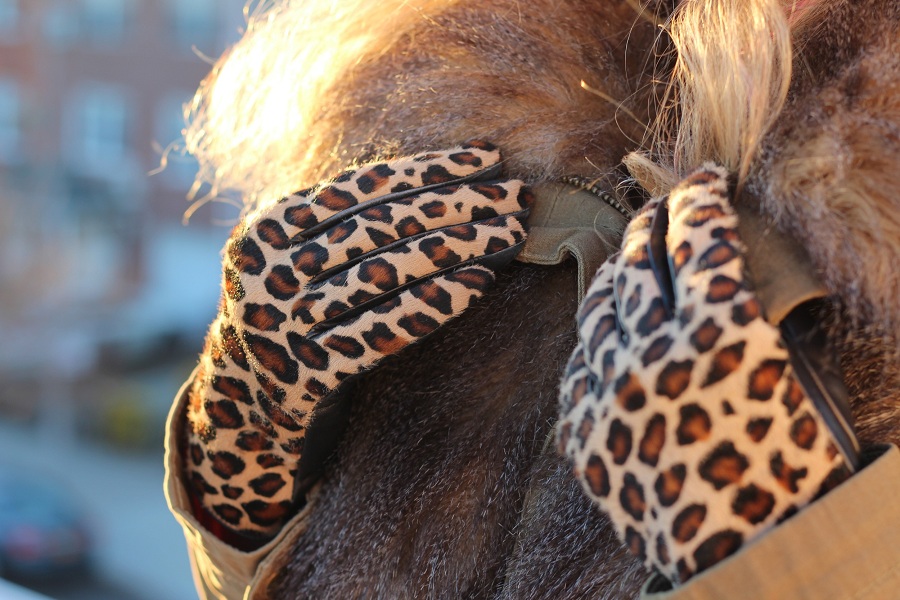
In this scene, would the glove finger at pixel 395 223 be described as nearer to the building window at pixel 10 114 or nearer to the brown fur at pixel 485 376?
the brown fur at pixel 485 376

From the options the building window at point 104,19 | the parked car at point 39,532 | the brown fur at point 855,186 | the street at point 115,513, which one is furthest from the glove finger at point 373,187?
the building window at point 104,19

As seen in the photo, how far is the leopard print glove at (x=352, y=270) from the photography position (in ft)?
2.36

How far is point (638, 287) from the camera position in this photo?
0.56 meters

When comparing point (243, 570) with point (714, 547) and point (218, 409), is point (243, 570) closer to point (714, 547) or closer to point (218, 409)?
point (218, 409)

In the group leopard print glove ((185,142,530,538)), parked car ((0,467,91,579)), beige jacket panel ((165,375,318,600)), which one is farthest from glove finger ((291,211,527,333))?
parked car ((0,467,91,579))

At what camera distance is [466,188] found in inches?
29.3

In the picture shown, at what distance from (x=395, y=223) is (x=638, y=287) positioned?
0.82ft

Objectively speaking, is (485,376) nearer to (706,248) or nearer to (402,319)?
(402,319)

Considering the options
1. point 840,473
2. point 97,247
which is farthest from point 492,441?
point 97,247

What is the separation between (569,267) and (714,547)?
30 cm

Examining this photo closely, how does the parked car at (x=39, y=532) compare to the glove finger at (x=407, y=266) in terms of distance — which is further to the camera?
the parked car at (x=39, y=532)

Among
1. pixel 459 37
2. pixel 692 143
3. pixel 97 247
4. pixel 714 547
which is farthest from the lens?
pixel 97 247

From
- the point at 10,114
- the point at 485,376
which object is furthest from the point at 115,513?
the point at 485,376

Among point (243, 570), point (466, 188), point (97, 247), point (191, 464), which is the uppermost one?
point (466, 188)
